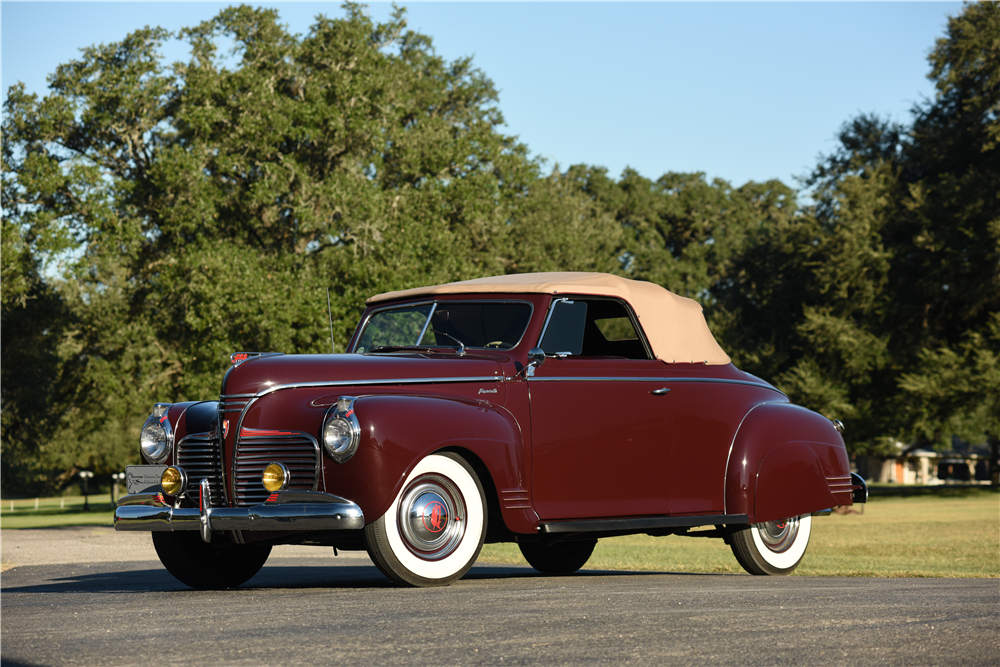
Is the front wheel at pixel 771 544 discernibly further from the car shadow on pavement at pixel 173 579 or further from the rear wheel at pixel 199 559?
the rear wheel at pixel 199 559

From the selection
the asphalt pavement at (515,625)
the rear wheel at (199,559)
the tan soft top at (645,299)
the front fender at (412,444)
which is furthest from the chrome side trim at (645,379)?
the rear wheel at (199,559)

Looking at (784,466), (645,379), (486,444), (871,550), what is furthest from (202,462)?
(871,550)

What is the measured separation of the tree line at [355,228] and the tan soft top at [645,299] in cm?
1690

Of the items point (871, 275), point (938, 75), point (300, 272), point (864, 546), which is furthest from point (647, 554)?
point (938, 75)

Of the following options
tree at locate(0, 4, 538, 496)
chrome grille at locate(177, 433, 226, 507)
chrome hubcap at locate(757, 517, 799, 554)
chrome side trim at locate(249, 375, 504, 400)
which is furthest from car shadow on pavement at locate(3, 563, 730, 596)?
tree at locate(0, 4, 538, 496)

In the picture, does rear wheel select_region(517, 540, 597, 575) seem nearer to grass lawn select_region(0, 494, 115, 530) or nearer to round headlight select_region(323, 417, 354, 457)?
round headlight select_region(323, 417, 354, 457)

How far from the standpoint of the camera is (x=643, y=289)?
350 inches

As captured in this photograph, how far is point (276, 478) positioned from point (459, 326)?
6.77 ft

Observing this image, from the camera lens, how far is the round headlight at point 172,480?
7.56 m

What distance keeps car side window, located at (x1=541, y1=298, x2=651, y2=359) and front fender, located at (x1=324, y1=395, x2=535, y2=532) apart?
100 centimetres

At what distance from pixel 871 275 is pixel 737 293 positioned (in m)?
7.58

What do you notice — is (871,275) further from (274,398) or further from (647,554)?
(274,398)

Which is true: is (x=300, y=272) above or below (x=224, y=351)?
above

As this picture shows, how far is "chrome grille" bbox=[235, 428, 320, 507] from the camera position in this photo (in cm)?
688
